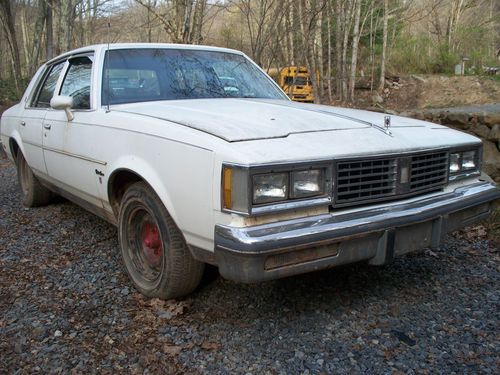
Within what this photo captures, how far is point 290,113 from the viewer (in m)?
2.94

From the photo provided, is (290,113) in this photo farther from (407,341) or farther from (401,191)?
(407,341)

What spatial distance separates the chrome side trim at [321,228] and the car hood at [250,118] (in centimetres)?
45

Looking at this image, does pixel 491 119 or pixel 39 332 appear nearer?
pixel 39 332

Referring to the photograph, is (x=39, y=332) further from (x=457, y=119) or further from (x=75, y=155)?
(x=457, y=119)

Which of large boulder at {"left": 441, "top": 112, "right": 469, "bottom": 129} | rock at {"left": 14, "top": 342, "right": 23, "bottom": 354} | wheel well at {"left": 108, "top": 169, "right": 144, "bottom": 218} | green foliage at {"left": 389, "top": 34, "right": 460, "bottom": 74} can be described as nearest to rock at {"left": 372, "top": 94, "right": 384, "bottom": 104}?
green foliage at {"left": 389, "top": 34, "right": 460, "bottom": 74}

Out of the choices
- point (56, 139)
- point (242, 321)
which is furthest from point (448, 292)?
point (56, 139)

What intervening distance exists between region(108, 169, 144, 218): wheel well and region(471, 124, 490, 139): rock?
13.2 ft

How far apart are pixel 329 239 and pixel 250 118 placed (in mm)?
859

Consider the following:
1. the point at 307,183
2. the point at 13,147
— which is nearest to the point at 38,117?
the point at 13,147

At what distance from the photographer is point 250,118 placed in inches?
106

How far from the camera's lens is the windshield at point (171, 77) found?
11.3 feet

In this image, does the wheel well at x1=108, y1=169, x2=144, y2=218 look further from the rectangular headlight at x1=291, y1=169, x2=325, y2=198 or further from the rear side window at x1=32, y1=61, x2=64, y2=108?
the rear side window at x1=32, y1=61, x2=64, y2=108

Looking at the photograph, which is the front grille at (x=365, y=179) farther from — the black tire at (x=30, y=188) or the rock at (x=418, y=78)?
the rock at (x=418, y=78)

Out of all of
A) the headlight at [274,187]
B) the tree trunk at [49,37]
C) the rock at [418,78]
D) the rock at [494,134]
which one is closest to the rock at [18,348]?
the headlight at [274,187]
